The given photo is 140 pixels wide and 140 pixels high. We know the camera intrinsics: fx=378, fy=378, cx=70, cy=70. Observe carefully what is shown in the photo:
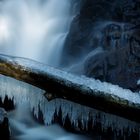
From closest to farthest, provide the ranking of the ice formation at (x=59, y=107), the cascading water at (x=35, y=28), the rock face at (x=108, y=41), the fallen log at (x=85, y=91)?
the fallen log at (x=85, y=91), the ice formation at (x=59, y=107), the rock face at (x=108, y=41), the cascading water at (x=35, y=28)

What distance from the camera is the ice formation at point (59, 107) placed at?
305 cm

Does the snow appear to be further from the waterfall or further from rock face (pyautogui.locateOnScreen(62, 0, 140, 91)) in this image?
the waterfall

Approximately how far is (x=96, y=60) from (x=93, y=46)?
148 cm

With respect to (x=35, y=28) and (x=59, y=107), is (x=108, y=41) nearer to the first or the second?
(x=35, y=28)

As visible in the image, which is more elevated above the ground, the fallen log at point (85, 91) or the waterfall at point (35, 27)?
the waterfall at point (35, 27)

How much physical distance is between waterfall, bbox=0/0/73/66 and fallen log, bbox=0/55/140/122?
8.70m

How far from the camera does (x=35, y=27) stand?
15086mm

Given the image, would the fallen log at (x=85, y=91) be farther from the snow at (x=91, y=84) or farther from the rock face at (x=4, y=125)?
the rock face at (x=4, y=125)

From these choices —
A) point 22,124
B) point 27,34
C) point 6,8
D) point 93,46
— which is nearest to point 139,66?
point 93,46

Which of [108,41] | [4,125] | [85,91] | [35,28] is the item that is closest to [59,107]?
[85,91]

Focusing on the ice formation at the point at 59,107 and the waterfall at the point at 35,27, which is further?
the waterfall at the point at 35,27

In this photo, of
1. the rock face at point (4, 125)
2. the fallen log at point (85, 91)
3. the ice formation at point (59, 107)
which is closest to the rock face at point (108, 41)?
the rock face at point (4, 125)

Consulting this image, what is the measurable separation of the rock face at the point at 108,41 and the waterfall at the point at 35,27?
2.71ft

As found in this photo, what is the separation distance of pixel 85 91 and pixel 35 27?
41.2 feet
